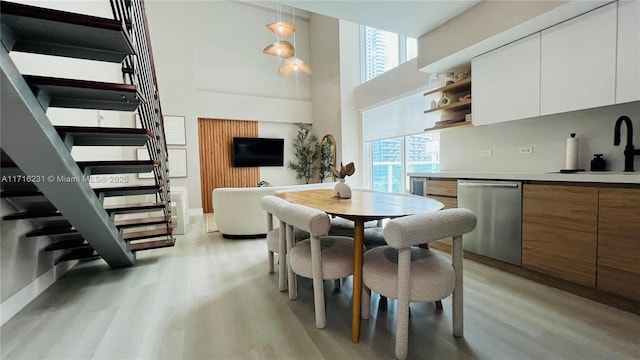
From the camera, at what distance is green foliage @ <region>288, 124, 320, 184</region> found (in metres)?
7.56

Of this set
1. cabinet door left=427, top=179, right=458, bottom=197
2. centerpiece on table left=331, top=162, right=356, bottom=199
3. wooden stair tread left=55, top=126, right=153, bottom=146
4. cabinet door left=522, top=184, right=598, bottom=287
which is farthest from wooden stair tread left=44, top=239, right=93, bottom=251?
cabinet door left=522, top=184, right=598, bottom=287

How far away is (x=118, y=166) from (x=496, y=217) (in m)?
3.24

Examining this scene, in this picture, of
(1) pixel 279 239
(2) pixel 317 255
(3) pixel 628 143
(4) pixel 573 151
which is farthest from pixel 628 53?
(1) pixel 279 239

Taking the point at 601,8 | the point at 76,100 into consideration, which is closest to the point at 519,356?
the point at 601,8

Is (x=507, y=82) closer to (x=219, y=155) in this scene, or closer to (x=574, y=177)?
(x=574, y=177)

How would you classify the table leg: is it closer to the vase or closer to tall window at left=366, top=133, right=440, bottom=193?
the vase

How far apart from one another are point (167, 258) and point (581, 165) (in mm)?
4265

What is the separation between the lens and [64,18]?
122cm

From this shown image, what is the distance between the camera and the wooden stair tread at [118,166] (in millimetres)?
1930

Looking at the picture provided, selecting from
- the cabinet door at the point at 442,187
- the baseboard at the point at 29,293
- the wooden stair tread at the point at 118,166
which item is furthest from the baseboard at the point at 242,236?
the cabinet door at the point at 442,187

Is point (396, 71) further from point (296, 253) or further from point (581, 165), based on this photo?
point (296, 253)

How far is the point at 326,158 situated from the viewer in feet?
23.3

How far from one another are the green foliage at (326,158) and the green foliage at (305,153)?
0.32 m

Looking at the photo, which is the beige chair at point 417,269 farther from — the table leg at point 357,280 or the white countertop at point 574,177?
the white countertop at point 574,177
